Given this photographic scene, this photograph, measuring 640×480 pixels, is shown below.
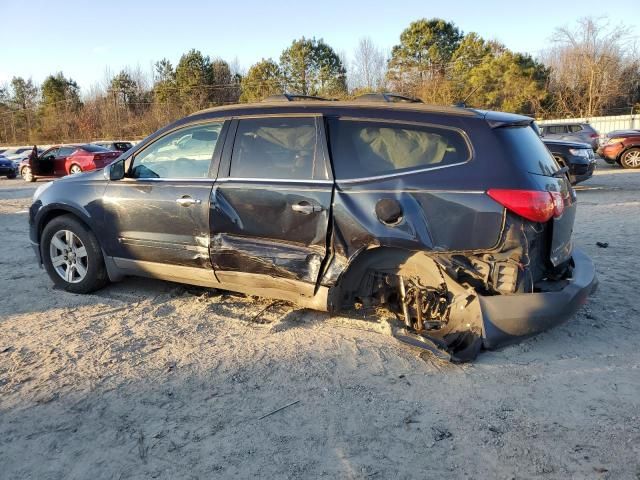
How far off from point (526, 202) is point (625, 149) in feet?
52.1

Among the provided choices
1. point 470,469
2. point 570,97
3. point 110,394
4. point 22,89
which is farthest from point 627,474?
point 22,89

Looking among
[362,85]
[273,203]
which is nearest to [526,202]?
[273,203]

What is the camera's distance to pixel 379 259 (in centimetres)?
368

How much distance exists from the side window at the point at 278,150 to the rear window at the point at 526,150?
1.28 metres

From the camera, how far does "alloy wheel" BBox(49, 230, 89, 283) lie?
491 cm

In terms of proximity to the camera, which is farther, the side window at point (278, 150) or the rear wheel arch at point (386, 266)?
the side window at point (278, 150)

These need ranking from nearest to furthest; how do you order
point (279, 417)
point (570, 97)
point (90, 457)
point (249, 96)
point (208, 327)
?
1. point (90, 457)
2. point (279, 417)
3. point (208, 327)
4. point (570, 97)
5. point (249, 96)

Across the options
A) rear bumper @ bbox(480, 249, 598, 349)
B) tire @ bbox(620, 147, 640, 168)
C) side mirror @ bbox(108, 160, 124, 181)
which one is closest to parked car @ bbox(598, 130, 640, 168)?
tire @ bbox(620, 147, 640, 168)

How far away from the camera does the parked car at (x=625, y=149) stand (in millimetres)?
16188

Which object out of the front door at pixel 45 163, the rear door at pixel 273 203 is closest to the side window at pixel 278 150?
the rear door at pixel 273 203

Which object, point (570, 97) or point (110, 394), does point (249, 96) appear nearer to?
point (570, 97)

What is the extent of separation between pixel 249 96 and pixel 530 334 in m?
42.2

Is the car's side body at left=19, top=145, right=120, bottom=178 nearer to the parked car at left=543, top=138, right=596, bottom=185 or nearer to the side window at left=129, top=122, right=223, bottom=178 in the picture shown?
the parked car at left=543, top=138, right=596, bottom=185

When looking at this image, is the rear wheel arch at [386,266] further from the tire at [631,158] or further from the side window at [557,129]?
the side window at [557,129]
